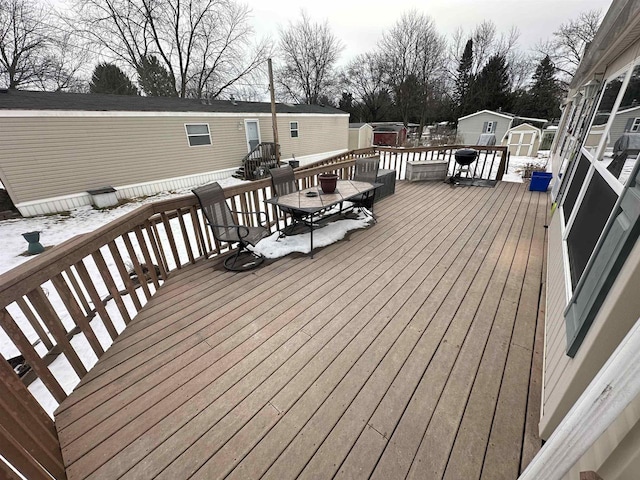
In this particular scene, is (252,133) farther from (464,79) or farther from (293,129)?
(464,79)

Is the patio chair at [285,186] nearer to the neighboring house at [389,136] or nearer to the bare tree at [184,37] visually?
the bare tree at [184,37]

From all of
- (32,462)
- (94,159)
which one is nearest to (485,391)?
(32,462)

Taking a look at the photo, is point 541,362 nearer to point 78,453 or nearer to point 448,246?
point 448,246

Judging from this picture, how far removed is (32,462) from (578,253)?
3351mm

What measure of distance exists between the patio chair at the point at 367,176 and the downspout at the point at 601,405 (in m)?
3.79

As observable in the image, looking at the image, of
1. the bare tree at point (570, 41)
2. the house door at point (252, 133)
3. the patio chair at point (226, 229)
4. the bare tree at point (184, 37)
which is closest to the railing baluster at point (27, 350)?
the patio chair at point (226, 229)

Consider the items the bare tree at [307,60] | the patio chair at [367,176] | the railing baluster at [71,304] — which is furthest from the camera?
the bare tree at [307,60]

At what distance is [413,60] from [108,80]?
76.4ft

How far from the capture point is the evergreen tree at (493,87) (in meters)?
23.6

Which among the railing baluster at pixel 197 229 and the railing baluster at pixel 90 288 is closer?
the railing baluster at pixel 90 288

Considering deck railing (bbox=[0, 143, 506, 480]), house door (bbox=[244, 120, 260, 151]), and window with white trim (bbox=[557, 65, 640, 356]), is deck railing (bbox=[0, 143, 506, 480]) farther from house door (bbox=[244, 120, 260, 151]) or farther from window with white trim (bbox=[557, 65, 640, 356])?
house door (bbox=[244, 120, 260, 151])

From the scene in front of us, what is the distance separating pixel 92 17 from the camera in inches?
479

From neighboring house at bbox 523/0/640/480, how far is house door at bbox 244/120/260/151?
10888mm

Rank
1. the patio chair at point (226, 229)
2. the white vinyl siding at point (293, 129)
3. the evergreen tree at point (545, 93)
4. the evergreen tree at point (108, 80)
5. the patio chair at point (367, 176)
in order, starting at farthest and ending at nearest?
1. the evergreen tree at point (545, 93)
2. the evergreen tree at point (108, 80)
3. the white vinyl siding at point (293, 129)
4. the patio chair at point (367, 176)
5. the patio chair at point (226, 229)
